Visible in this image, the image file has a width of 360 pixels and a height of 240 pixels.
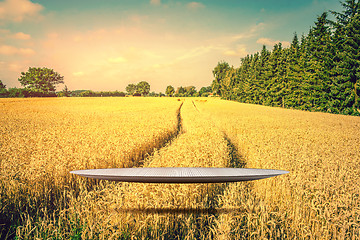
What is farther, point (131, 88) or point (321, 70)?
point (131, 88)

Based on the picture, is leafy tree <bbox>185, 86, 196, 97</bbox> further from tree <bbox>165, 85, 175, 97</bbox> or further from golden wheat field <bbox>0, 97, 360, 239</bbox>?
golden wheat field <bbox>0, 97, 360, 239</bbox>

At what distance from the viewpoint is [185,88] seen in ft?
545

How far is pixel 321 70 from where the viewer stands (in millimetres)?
35125

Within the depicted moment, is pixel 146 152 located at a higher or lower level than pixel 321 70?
lower

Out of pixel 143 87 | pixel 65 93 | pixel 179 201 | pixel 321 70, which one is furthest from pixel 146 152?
pixel 143 87

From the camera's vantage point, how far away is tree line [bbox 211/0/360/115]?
29.5 m

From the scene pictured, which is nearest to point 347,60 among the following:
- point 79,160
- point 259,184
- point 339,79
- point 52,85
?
point 339,79

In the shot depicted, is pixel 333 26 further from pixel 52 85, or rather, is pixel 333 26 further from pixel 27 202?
pixel 52 85

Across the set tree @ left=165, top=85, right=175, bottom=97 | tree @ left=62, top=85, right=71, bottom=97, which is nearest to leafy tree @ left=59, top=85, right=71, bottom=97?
tree @ left=62, top=85, right=71, bottom=97

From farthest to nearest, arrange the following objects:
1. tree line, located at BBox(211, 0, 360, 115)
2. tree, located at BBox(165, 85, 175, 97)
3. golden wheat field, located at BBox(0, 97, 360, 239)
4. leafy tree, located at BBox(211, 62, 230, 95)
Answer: tree, located at BBox(165, 85, 175, 97)
leafy tree, located at BBox(211, 62, 230, 95)
tree line, located at BBox(211, 0, 360, 115)
golden wheat field, located at BBox(0, 97, 360, 239)

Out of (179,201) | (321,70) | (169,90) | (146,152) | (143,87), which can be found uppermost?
(143,87)

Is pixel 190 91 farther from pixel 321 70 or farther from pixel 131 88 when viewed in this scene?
pixel 321 70

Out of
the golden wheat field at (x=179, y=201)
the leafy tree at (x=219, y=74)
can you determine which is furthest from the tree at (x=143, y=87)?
the golden wheat field at (x=179, y=201)

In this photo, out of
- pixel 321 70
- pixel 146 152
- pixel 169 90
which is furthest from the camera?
pixel 169 90
